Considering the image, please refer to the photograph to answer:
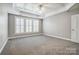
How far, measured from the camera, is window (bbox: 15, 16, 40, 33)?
1932 millimetres

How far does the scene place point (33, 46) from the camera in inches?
75.9

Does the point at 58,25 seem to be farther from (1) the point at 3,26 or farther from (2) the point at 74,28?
(1) the point at 3,26

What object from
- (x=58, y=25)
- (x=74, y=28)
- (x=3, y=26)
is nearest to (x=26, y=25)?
(x=3, y=26)

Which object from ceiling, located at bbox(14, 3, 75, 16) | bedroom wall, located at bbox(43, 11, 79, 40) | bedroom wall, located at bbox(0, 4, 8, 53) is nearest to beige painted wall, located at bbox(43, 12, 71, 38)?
bedroom wall, located at bbox(43, 11, 79, 40)

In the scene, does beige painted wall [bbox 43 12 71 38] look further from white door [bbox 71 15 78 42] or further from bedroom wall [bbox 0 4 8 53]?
bedroom wall [bbox 0 4 8 53]

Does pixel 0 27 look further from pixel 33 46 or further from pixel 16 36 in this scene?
pixel 33 46

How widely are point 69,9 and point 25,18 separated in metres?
1.17

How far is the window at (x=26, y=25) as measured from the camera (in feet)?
6.34

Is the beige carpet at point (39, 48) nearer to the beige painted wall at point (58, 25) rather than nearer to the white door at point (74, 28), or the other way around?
the white door at point (74, 28)

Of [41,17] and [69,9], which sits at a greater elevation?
[69,9]

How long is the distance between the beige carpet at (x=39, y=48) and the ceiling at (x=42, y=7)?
81 cm

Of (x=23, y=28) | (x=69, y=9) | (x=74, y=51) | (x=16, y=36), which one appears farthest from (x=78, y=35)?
(x=16, y=36)

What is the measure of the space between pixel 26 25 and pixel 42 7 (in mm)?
632
